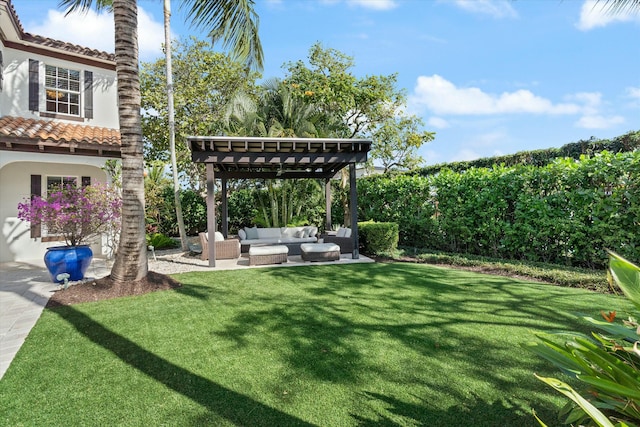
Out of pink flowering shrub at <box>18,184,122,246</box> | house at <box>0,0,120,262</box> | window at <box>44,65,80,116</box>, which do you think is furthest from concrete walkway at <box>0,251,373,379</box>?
window at <box>44,65,80,116</box>

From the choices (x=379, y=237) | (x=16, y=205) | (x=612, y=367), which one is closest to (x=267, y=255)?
(x=379, y=237)

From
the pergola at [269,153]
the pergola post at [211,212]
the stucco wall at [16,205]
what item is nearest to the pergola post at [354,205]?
the pergola at [269,153]

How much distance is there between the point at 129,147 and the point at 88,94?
24.7 ft

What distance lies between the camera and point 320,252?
9961mm

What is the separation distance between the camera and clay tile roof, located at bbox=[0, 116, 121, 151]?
9062 millimetres

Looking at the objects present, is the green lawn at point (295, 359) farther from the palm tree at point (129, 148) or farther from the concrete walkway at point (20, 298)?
the palm tree at point (129, 148)

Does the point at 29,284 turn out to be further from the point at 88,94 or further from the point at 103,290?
the point at 88,94

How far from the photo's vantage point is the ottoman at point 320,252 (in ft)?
32.6

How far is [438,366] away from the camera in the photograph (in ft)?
11.5

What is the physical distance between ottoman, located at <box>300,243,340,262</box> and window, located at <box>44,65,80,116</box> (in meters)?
9.76

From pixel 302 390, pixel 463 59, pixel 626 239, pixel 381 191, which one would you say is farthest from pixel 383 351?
pixel 463 59

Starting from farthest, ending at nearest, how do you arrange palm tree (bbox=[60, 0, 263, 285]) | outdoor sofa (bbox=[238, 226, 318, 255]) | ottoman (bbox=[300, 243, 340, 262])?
outdoor sofa (bbox=[238, 226, 318, 255])
ottoman (bbox=[300, 243, 340, 262])
palm tree (bbox=[60, 0, 263, 285])

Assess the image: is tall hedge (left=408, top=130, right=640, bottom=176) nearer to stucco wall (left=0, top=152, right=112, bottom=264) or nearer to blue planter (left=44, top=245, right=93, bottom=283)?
blue planter (left=44, top=245, right=93, bottom=283)

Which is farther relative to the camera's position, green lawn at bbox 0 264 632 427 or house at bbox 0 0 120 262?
house at bbox 0 0 120 262
